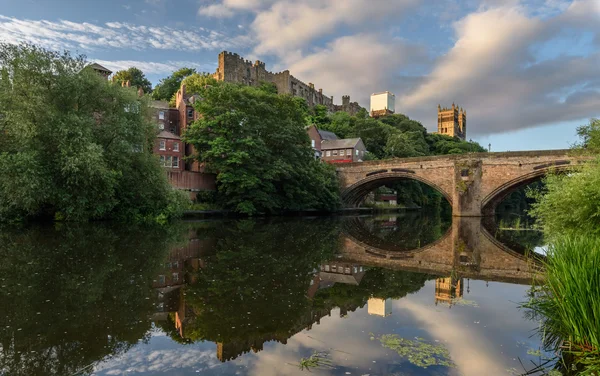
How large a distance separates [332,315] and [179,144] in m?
37.5

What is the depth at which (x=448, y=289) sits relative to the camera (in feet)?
31.8

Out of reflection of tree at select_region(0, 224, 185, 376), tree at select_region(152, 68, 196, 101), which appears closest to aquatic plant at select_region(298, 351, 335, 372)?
reflection of tree at select_region(0, 224, 185, 376)

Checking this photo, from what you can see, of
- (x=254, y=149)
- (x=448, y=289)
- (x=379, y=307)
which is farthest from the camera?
(x=254, y=149)

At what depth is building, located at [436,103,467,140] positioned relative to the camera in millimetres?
143125

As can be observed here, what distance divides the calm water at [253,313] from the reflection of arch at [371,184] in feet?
88.2

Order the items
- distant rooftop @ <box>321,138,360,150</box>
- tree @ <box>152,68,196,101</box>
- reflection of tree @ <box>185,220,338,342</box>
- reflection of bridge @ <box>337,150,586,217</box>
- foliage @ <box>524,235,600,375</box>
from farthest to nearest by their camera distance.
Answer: tree @ <box>152,68,196,101</box> < distant rooftop @ <box>321,138,360,150</box> < reflection of bridge @ <box>337,150,586,217</box> < reflection of tree @ <box>185,220,338,342</box> < foliage @ <box>524,235,600,375</box>

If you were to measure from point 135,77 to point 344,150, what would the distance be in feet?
141

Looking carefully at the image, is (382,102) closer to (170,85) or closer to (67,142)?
(170,85)

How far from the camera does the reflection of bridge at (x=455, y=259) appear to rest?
38.4ft

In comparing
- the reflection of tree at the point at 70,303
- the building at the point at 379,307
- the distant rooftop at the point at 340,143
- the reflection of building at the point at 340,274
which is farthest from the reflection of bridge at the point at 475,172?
the reflection of tree at the point at 70,303

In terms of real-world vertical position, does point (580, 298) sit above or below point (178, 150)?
below

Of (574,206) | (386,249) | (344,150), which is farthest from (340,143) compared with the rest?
(574,206)

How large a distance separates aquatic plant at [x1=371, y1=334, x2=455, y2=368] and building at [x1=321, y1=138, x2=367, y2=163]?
52914 millimetres

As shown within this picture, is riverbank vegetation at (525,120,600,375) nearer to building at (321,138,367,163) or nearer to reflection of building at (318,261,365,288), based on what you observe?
reflection of building at (318,261,365,288)
